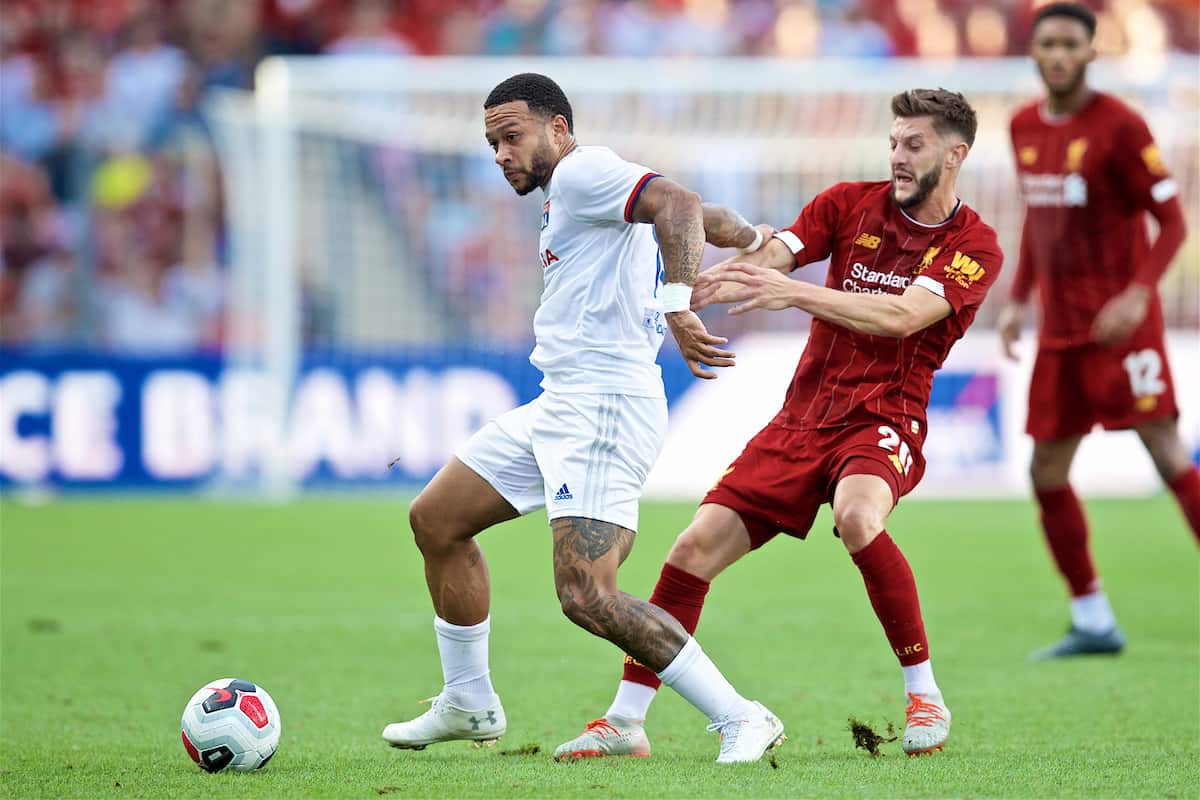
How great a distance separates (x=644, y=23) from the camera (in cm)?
1991

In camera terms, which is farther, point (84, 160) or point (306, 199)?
point (84, 160)

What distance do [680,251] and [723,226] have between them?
479mm

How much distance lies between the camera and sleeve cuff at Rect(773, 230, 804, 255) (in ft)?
18.9

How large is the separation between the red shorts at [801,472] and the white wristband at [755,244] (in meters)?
0.62

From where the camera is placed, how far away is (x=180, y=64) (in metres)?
18.9

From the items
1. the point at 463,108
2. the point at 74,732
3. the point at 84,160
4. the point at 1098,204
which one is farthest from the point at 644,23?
the point at 74,732

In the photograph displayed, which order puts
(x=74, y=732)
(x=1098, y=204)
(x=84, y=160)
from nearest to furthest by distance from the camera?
(x=74, y=732) < (x=1098, y=204) < (x=84, y=160)

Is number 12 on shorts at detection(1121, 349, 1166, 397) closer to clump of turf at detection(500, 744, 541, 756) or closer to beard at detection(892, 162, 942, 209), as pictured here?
beard at detection(892, 162, 942, 209)

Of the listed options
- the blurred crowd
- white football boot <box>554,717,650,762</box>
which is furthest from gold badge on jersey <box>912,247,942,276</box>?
the blurred crowd

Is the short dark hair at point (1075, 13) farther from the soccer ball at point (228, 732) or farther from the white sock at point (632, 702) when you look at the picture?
the soccer ball at point (228, 732)

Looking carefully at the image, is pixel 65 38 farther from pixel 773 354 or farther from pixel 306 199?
pixel 773 354

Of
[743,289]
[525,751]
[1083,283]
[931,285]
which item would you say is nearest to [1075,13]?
[1083,283]

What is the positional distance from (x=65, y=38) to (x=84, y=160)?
2647 mm

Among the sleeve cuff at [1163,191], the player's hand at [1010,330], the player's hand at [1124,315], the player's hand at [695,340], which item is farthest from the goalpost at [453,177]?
the player's hand at [695,340]
